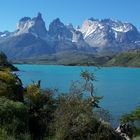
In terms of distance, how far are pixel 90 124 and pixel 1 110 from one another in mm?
3619

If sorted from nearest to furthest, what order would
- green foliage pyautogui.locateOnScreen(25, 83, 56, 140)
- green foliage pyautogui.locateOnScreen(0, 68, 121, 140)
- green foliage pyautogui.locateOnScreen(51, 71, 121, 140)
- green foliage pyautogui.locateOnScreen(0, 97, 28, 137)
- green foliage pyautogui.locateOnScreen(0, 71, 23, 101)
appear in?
green foliage pyautogui.locateOnScreen(0, 97, 28, 137), green foliage pyautogui.locateOnScreen(0, 68, 121, 140), green foliage pyautogui.locateOnScreen(51, 71, 121, 140), green foliage pyautogui.locateOnScreen(25, 83, 56, 140), green foliage pyautogui.locateOnScreen(0, 71, 23, 101)

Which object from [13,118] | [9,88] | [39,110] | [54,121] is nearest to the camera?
[13,118]

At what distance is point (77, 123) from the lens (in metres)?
16.5

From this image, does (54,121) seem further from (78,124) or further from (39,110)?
(39,110)

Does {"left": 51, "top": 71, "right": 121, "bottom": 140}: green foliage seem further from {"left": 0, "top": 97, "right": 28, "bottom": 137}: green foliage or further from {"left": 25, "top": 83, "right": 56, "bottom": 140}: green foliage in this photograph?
{"left": 0, "top": 97, "right": 28, "bottom": 137}: green foliage

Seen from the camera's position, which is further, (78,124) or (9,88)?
(9,88)

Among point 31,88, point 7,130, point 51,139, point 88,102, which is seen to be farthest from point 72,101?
point 31,88

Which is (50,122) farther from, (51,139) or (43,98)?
(43,98)

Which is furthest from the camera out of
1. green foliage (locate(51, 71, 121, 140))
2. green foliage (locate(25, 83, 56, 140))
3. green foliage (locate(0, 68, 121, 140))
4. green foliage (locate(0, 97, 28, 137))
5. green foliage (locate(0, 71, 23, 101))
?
green foliage (locate(0, 71, 23, 101))

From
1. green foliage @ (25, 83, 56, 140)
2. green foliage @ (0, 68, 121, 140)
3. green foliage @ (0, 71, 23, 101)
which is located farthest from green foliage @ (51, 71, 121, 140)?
green foliage @ (0, 71, 23, 101)

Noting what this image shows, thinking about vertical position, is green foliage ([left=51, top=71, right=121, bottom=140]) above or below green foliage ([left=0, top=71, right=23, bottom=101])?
below

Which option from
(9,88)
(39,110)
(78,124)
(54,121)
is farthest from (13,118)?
(9,88)

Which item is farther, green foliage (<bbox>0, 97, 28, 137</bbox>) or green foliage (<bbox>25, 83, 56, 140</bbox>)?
green foliage (<bbox>25, 83, 56, 140</bbox>)

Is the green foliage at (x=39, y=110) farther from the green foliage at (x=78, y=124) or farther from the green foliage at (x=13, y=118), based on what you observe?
the green foliage at (x=13, y=118)
